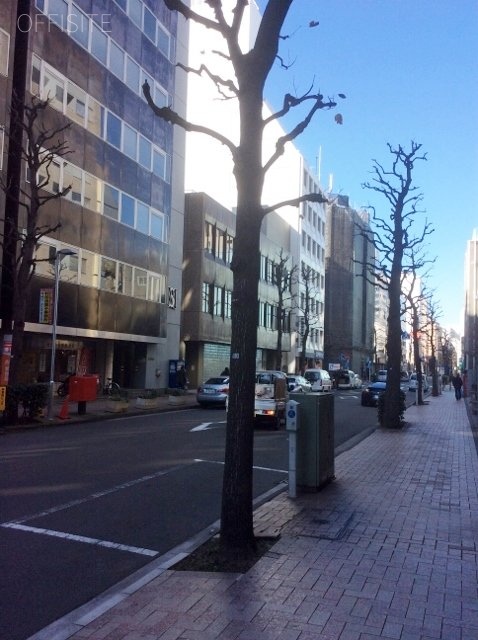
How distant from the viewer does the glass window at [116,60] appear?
29.4 meters

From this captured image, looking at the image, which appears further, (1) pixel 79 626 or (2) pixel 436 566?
(2) pixel 436 566

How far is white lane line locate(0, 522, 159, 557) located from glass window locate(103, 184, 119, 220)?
23139 millimetres

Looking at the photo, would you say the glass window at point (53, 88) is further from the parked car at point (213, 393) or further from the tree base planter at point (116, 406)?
the parked car at point (213, 393)

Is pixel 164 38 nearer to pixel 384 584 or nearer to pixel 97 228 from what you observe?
pixel 97 228

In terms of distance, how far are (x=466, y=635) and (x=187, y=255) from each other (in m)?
36.5

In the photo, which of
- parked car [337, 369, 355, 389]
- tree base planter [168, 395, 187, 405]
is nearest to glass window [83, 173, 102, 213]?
tree base planter [168, 395, 187, 405]

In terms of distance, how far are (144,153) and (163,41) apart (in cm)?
694

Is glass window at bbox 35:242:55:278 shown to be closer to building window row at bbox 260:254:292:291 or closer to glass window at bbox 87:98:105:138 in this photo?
glass window at bbox 87:98:105:138

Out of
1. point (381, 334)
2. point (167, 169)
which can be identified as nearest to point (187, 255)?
point (167, 169)

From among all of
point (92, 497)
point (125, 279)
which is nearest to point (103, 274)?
point (125, 279)

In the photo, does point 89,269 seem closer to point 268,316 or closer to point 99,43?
point 99,43

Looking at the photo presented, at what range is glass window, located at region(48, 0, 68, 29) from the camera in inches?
983

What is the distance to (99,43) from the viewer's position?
28391 millimetres

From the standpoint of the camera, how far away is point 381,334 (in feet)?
445
